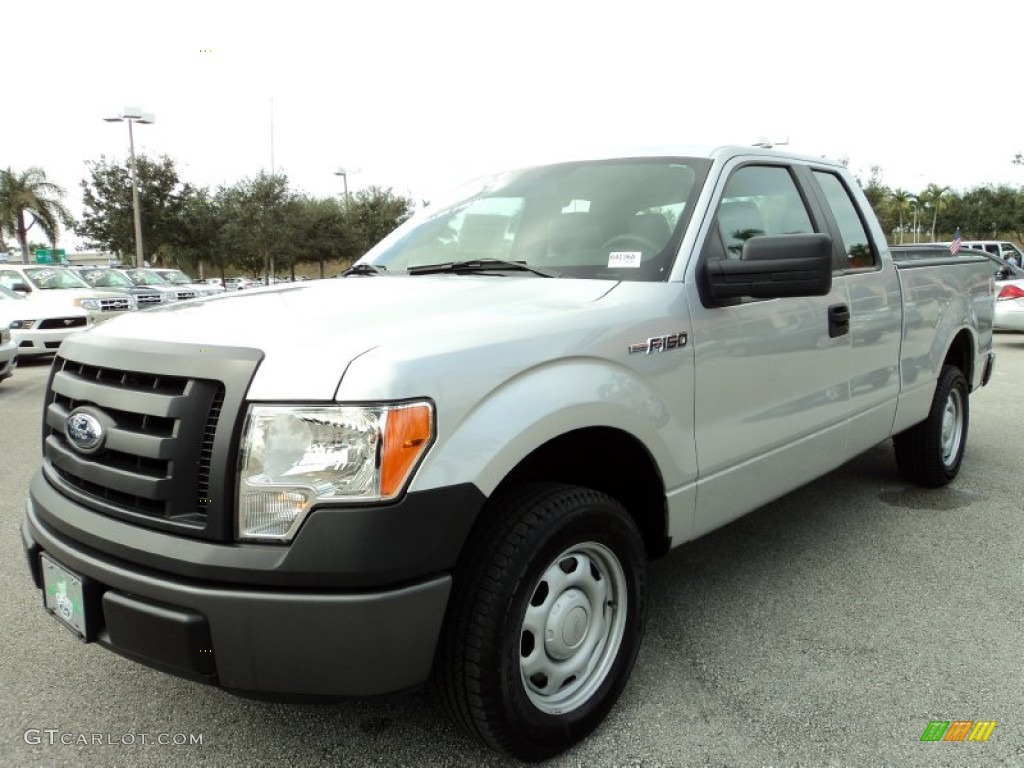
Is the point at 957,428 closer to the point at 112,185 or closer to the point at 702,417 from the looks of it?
the point at 702,417

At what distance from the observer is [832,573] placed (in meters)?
3.61

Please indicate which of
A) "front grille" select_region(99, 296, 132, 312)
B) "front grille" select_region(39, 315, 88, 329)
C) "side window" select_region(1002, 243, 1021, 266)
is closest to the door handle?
"front grille" select_region(39, 315, 88, 329)

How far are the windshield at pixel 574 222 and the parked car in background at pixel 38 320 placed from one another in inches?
396

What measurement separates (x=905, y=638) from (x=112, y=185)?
127 feet

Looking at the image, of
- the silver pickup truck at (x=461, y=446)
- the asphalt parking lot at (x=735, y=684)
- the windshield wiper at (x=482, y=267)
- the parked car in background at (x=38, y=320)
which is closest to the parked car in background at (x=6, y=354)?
the parked car in background at (x=38, y=320)

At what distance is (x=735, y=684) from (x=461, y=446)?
4.77ft

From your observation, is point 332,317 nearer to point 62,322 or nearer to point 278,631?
point 278,631

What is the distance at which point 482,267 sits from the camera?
2936 mm

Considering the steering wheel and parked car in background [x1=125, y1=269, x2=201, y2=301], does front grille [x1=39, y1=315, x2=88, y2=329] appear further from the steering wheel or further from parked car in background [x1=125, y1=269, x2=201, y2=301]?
the steering wheel

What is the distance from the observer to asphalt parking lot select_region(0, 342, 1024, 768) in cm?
231

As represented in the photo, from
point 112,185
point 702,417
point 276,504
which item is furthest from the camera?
point 112,185

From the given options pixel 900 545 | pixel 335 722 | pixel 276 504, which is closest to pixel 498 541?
pixel 276 504

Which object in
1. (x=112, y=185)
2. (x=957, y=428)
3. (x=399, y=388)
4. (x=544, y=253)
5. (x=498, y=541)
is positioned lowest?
(x=957, y=428)

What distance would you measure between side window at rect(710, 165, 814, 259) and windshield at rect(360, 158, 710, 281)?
0.18m
